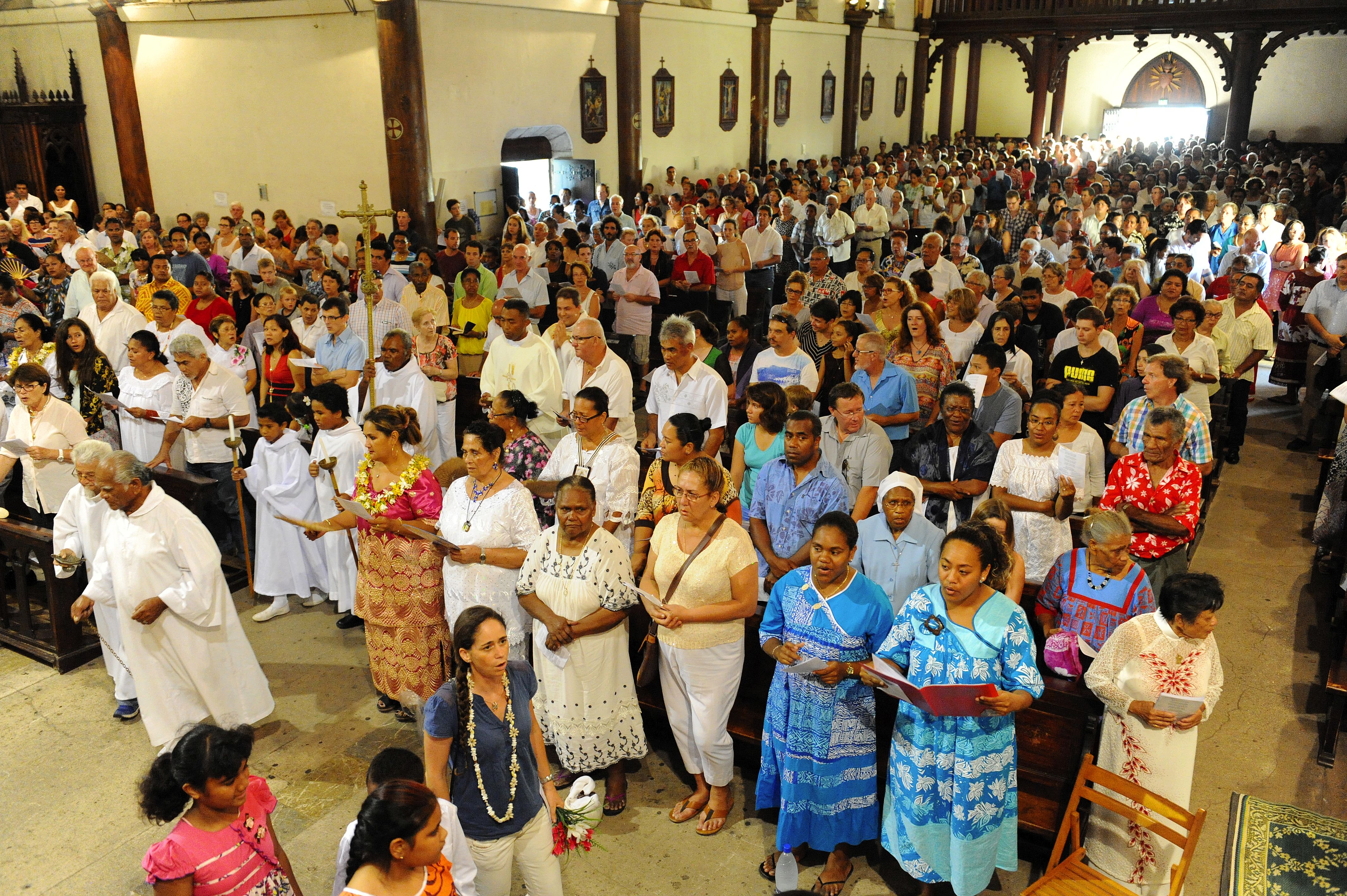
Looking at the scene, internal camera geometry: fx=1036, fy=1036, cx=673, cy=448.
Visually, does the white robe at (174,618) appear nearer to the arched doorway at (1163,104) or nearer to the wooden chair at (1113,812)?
the wooden chair at (1113,812)

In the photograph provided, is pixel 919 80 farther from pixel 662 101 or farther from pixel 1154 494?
pixel 1154 494

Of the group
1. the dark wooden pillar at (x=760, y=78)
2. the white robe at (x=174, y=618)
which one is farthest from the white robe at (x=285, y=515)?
the dark wooden pillar at (x=760, y=78)

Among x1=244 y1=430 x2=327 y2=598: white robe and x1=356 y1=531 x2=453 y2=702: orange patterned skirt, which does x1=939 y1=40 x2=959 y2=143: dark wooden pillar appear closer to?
x1=244 y1=430 x2=327 y2=598: white robe

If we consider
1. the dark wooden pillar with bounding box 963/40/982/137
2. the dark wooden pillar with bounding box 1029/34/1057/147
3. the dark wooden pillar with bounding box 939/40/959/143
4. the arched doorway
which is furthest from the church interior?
the arched doorway

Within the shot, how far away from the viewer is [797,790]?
4.00 meters

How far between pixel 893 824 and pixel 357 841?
2.08 meters

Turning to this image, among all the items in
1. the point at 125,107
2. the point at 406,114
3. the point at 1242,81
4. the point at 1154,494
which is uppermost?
the point at 1242,81

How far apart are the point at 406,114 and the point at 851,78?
1544 cm

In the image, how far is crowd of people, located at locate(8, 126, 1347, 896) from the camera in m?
3.53

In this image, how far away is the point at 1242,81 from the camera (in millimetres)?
23641

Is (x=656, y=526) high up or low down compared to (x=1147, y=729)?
up

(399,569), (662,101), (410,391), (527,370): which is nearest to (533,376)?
(527,370)

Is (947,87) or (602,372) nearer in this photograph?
(602,372)

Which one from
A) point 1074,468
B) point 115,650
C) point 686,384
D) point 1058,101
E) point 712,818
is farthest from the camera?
point 1058,101
